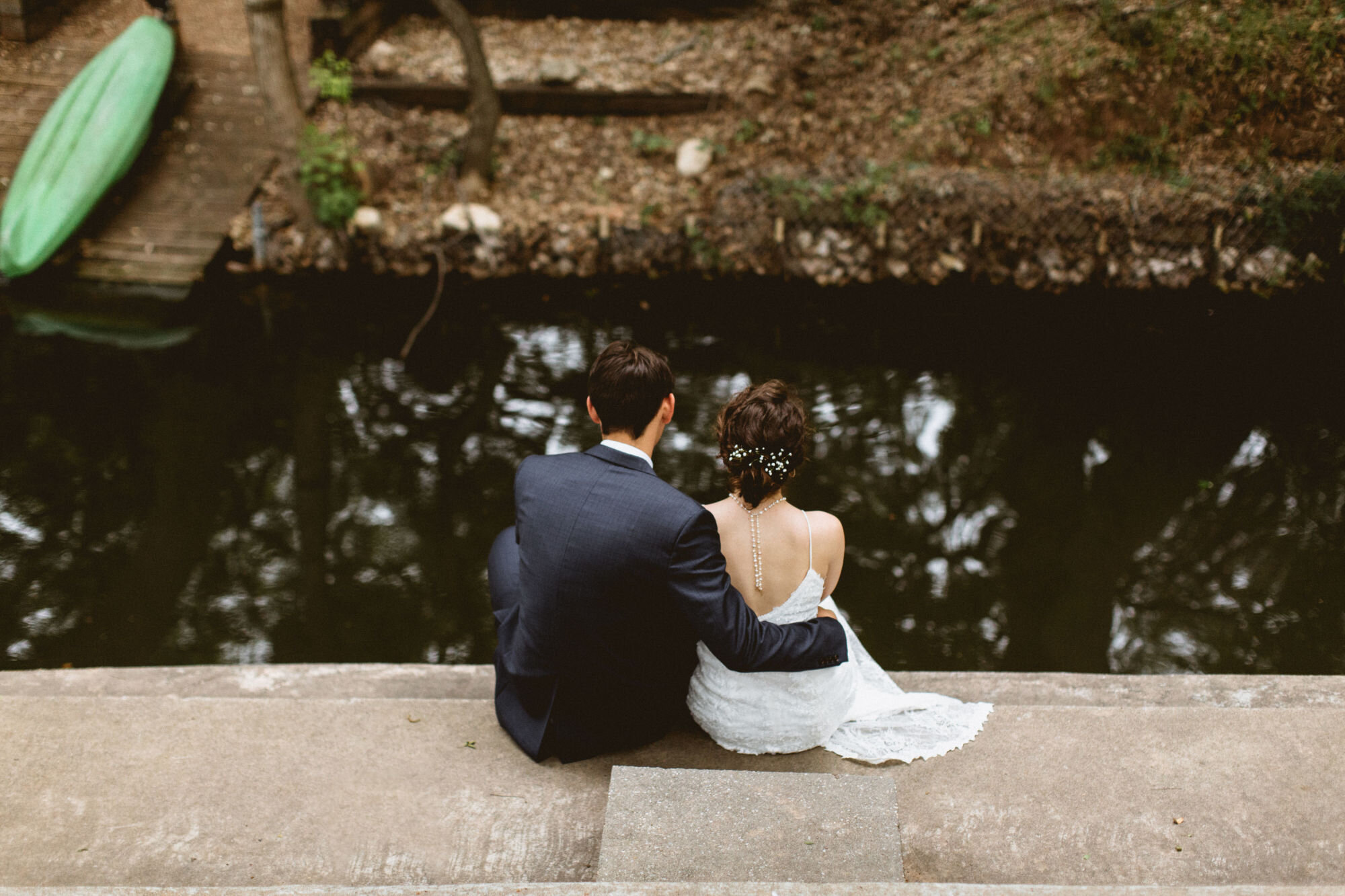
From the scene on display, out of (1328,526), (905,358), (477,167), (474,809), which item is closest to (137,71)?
(477,167)

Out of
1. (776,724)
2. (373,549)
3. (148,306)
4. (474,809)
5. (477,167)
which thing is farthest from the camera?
(477,167)

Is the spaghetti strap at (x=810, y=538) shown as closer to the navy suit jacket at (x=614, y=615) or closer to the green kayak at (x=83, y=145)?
the navy suit jacket at (x=614, y=615)

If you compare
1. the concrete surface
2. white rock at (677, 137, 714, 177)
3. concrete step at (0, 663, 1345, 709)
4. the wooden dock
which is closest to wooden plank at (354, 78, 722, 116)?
white rock at (677, 137, 714, 177)

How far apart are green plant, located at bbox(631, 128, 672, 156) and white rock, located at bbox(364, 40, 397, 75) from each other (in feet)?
8.46

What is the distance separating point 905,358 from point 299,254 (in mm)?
4664

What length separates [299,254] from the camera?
7.03 m

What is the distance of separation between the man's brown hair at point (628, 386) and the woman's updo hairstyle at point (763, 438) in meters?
0.17

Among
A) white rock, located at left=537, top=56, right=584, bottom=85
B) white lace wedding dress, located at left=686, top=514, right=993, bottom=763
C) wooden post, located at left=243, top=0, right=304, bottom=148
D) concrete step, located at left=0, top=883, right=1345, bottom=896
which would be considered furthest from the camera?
white rock, located at left=537, top=56, right=584, bottom=85

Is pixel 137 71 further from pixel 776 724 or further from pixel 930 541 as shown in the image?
pixel 776 724

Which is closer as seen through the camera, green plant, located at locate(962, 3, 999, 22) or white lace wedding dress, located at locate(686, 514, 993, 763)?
white lace wedding dress, located at locate(686, 514, 993, 763)

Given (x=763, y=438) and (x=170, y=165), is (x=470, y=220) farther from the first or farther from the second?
(x=763, y=438)

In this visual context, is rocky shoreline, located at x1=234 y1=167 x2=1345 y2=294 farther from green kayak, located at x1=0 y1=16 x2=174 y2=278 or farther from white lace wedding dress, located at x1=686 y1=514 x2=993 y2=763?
white lace wedding dress, located at x1=686 y1=514 x2=993 y2=763

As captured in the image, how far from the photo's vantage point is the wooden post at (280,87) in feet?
20.9

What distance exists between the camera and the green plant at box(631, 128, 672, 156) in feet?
26.2
